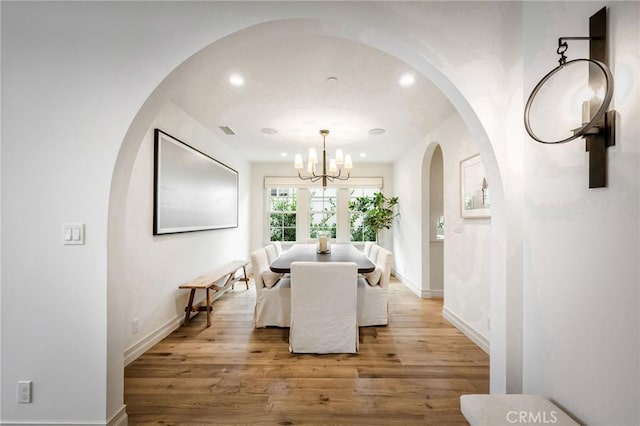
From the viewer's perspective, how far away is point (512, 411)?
1.19 m

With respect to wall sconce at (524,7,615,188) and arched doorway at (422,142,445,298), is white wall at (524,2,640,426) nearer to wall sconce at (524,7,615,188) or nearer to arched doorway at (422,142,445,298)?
wall sconce at (524,7,615,188)

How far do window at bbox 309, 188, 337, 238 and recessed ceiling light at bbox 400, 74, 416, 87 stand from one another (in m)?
4.11

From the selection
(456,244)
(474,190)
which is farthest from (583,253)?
(456,244)

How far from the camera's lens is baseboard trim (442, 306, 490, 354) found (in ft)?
8.99

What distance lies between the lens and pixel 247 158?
6016 millimetres

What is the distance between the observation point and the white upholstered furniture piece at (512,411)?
114cm

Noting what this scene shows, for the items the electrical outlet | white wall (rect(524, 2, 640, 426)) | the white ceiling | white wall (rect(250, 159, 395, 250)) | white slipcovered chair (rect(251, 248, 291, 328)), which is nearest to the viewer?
white wall (rect(524, 2, 640, 426))

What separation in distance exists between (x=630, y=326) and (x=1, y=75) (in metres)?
3.05

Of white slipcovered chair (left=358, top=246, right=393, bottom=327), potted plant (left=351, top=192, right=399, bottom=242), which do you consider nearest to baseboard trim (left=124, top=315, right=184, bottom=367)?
white slipcovered chair (left=358, top=246, right=393, bottom=327)

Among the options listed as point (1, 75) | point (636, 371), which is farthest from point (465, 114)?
point (1, 75)

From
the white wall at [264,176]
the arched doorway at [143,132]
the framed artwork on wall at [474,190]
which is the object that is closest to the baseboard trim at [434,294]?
the framed artwork on wall at [474,190]

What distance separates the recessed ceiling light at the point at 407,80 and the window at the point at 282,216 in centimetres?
430

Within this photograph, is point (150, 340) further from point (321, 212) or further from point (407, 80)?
point (321, 212)

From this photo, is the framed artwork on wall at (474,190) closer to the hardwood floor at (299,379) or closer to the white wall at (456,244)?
the white wall at (456,244)
